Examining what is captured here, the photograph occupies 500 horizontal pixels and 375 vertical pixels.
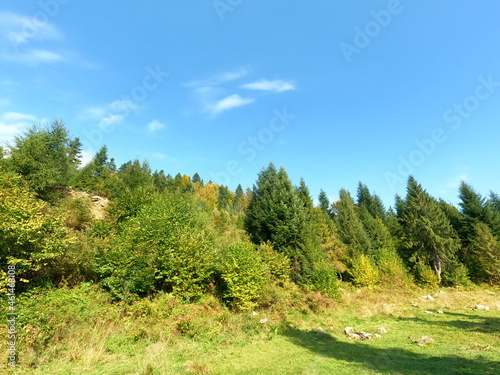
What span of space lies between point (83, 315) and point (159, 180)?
52.7 meters

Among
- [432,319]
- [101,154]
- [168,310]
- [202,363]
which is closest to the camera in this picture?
[202,363]

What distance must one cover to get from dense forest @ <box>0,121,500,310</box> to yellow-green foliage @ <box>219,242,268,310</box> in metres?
0.08

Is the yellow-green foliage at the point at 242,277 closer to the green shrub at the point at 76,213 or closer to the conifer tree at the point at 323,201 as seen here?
the green shrub at the point at 76,213

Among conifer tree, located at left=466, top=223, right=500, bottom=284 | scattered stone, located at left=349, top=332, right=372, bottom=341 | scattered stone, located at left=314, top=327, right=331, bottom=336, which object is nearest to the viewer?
scattered stone, located at left=349, top=332, right=372, bottom=341

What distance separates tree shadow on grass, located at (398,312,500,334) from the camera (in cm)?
1328

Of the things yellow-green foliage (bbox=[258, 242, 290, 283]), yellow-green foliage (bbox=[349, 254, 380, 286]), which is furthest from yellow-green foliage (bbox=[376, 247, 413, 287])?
yellow-green foliage (bbox=[258, 242, 290, 283])

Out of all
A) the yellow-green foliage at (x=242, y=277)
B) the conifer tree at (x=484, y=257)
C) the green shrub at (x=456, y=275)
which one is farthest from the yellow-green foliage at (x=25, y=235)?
the conifer tree at (x=484, y=257)

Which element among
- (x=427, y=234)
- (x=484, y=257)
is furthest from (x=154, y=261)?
(x=484, y=257)

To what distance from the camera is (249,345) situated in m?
11.2

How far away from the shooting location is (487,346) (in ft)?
32.7

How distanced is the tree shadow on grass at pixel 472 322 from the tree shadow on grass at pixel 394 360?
→ 638cm

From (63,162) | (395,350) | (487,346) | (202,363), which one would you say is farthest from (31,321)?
(63,162)

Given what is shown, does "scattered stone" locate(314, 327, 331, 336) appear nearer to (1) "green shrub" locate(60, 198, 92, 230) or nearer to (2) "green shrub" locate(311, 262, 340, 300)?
(2) "green shrub" locate(311, 262, 340, 300)

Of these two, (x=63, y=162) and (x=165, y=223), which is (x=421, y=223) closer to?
(x=165, y=223)
